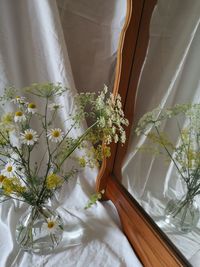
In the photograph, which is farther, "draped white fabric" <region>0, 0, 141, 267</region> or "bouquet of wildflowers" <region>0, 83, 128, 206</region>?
"draped white fabric" <region>0, 0, 141, 267</region>

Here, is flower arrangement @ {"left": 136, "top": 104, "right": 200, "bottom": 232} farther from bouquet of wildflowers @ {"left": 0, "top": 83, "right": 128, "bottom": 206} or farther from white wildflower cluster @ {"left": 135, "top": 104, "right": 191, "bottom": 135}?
bouquet of wildflowers @ {"left": 0, "top": 83, "right": 128, "bottom": 206}

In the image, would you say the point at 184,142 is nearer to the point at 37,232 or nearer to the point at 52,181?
the point at 52,181

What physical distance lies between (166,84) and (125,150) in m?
0.26

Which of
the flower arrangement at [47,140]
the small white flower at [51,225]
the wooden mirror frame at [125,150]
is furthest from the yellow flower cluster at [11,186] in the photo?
the wooden mirror frame at [125,150]

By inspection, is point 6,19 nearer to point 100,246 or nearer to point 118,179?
point 118,179

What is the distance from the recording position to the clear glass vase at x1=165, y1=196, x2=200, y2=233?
58 cm

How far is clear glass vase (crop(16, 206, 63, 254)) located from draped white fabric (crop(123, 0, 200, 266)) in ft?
0.88

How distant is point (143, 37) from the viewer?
653 mm

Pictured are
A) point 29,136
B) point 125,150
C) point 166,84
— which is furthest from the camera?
point 125,150

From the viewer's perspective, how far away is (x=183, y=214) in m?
0.61

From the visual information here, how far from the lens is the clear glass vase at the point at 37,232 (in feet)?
2.14

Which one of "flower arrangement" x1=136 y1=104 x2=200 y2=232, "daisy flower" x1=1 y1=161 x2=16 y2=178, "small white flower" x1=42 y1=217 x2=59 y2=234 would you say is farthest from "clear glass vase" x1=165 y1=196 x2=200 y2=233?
"daisy flower" x1=1 y1=161 x2=16 y2=178

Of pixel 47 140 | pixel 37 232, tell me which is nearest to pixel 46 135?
pixel 47 140

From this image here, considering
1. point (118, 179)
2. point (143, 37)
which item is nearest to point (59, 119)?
point (118, 179)
